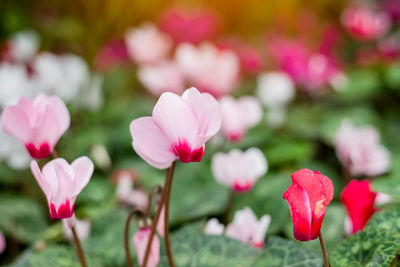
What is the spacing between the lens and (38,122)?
747 mm

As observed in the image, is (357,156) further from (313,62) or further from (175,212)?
(313,62)

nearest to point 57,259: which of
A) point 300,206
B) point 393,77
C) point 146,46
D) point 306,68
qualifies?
point 300,206

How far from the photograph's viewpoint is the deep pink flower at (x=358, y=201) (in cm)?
79

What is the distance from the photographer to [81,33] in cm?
Answer: 318

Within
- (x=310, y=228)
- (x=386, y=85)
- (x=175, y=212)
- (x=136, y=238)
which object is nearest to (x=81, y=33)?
(x=386, y=85)

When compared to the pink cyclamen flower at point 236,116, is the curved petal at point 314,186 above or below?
above

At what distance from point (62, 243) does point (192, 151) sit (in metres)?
0.66

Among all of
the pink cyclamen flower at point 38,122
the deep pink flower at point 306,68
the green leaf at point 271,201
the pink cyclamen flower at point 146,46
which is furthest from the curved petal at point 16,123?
the deep pink flower at point 306,68

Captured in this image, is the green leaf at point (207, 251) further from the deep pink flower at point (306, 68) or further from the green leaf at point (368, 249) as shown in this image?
the deep pink flower at point (306, 68)

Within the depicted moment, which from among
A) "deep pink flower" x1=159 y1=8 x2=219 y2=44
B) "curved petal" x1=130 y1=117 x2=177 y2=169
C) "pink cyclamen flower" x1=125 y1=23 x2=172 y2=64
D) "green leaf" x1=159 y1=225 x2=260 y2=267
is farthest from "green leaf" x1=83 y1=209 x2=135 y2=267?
"deep pink flower" x1=159 y1=8 x2=219 y2=44

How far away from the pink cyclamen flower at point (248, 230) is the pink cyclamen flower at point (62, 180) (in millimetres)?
333

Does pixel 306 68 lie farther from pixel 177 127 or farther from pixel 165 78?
pixel 177 127

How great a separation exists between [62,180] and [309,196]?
1.13ft

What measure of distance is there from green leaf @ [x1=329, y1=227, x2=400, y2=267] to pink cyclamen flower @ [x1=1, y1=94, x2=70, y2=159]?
1.64ft
